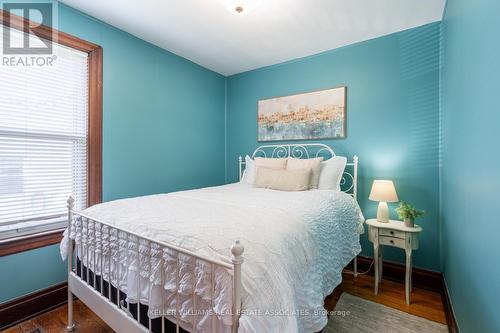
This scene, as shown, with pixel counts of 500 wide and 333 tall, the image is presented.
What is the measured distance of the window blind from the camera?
186 cm

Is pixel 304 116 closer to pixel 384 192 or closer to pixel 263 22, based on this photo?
pixel 263 22

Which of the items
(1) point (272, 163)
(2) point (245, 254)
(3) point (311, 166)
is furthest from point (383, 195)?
(2) point (245, 254)

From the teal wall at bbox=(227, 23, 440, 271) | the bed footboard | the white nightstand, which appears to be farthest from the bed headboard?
the bed footboard

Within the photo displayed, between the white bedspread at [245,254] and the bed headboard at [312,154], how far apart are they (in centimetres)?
105

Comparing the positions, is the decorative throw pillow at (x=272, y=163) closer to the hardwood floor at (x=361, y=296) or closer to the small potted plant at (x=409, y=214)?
the small potted plant at (x=409, y=214)

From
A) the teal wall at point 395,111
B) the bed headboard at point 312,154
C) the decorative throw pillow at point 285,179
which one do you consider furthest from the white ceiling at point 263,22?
the decorative throw pillow at point 285,179

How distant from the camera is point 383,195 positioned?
2.26 m

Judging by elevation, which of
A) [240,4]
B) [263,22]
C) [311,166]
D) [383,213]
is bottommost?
[383,213]

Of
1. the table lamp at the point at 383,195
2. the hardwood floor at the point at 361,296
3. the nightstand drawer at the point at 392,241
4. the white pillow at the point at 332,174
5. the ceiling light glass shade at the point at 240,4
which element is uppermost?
the ceiling light glass shade at the point at 240,4

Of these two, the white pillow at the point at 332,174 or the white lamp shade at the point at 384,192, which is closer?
the white lamp shade at the point at 384,192

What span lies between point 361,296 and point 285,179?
128 cm

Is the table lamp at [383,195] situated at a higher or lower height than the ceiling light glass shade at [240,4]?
lower

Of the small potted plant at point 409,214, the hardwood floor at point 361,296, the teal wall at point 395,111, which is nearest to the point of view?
the hardwood floor at point 361,296

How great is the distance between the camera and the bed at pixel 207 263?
0.90 metres
